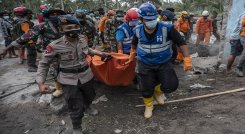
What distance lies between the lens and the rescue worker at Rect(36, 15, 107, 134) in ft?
11.8

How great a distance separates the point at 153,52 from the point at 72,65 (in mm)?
1193

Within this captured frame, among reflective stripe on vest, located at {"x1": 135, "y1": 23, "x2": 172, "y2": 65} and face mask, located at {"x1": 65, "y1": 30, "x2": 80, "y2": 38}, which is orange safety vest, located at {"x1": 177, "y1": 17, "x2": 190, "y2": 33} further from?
face mask, located at {"x1": 65, "y1": 30, "x2": 80, "y2": 38}

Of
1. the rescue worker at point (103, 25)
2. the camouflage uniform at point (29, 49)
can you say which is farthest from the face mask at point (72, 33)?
the rescue worker at point (103, 25)

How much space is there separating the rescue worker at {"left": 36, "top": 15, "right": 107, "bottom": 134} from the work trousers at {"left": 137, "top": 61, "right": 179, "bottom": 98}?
83cm

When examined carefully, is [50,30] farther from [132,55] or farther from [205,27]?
[205,27]

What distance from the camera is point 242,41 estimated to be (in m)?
5.90

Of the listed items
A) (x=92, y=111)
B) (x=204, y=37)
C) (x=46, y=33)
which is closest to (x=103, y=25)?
(x=46, y=33)

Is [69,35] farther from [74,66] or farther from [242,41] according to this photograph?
[242,41]

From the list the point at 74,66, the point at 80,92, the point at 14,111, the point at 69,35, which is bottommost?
the point at 14,111

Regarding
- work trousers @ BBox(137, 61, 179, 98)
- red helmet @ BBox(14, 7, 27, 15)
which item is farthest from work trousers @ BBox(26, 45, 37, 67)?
work trousers @ BBox(137, 61, 179, 98)

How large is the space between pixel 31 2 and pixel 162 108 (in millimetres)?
26565

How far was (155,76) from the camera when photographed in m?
4.45

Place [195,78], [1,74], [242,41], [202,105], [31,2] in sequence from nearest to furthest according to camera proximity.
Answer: [202,105]
[242,41]
[195,78]
[1,74]
[31,2]

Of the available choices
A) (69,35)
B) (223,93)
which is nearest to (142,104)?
(223,93)
